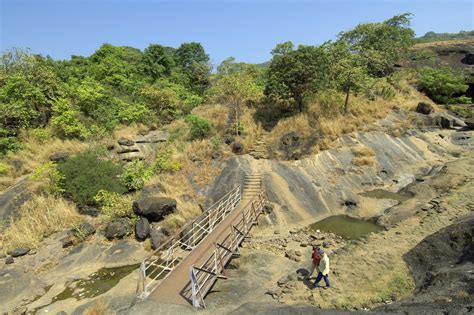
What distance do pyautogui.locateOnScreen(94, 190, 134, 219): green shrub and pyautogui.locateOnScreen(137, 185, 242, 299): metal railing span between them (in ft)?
10.2

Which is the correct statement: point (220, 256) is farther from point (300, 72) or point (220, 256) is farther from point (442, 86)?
point (442, 86)

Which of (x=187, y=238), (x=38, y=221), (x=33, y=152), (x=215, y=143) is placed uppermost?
(x=33, y=152)

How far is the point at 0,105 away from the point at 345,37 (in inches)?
1409

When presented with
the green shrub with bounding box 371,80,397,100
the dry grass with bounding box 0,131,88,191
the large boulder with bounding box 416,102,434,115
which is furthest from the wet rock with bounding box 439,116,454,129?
the dry grass with bounding box 0,131,88,191

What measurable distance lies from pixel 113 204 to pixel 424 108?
26.7 metres

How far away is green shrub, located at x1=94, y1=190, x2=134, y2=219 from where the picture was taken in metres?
15.3

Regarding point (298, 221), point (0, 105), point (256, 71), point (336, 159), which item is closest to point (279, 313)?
point (298, 221)

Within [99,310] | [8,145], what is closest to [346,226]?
[99,310]

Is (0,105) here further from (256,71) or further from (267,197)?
(256,71)

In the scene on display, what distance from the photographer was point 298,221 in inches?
647

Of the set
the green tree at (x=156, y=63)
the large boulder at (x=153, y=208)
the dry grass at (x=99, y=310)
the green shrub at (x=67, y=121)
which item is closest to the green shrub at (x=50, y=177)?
the large boulder at (x=153, y=208)

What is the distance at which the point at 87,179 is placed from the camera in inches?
642

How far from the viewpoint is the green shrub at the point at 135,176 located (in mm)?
17500

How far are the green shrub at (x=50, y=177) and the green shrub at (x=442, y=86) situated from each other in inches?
1326
